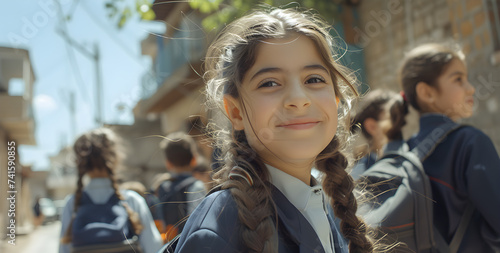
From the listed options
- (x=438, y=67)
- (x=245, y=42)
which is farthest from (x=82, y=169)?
(x=438, y=67)

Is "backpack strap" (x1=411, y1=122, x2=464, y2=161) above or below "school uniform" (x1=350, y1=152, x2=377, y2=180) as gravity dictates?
above

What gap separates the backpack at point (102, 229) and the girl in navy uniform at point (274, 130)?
1.50m

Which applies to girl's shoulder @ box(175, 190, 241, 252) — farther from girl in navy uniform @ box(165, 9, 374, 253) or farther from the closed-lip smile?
the closed-lip smile

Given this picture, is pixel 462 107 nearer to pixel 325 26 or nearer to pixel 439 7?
pixel 325 26

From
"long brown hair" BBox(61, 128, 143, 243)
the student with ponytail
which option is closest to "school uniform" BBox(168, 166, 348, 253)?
the student with ponytail

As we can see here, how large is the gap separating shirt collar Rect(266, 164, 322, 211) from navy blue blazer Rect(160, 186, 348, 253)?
30mm

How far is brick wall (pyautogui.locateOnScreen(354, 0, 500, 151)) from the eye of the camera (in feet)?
16.7

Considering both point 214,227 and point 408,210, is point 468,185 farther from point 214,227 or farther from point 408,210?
point 214,227

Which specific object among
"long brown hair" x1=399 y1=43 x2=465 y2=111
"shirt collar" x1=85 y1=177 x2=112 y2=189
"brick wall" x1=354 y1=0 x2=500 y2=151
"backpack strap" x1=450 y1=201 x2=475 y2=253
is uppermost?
"brick wall" x1=354 y1=0 x2=500 y2=151

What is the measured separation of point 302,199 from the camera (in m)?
1.12

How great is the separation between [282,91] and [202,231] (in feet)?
1.36

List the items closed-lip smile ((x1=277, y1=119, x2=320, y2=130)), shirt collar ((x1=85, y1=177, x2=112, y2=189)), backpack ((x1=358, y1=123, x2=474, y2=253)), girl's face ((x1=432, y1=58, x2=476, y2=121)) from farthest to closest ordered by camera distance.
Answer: shirt collar ((x1=85, y1=177, x2=112, y2=189)) < girl's face ((x1=432, y1=58, x2=476, y2=121)) < backpack ((x1=358, y1=123, x2=474, y2=253)) < closed-lip smile ((x1=277, y1=119, x2=320, y2=130))

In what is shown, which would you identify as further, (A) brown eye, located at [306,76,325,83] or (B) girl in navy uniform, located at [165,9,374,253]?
(A) brown eye, located at [306,76,325,83]

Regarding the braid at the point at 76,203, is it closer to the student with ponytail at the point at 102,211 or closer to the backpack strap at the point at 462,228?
the student with ponytail at the point at 102,211
